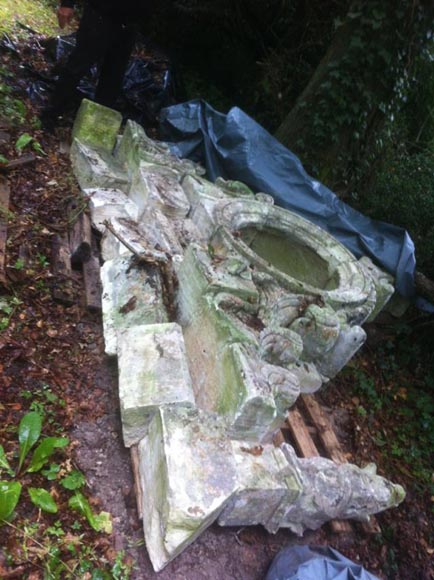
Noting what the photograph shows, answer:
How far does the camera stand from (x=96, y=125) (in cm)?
434

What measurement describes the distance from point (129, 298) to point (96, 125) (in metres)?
2.23

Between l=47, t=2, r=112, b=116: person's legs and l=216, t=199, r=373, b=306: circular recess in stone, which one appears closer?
l=216, t=199, r=373, b=306: circular recess in stone

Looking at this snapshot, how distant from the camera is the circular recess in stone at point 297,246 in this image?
3.63 metres

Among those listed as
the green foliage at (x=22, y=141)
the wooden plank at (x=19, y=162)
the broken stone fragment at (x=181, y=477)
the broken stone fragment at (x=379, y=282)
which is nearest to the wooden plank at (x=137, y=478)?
the broken stone fragment at (x=181, y=477)

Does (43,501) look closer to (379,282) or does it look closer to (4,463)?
(4,463)

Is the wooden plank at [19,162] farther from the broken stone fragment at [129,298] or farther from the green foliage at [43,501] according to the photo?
the green foliage at [43,501]

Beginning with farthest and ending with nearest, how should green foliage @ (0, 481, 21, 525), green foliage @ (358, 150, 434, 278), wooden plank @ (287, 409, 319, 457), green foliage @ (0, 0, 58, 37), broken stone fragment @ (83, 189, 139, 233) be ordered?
green foliage @ (0, 0, 58, 37) < green foliage @ (358, 150, 434, 278) < broken stone fragment @ (83, 189, 139, 233) < wooden plank @ (287, 409, 319, 457) < green foliage @ (0, 481, 21, 525)

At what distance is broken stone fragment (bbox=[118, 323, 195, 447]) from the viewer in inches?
91.6

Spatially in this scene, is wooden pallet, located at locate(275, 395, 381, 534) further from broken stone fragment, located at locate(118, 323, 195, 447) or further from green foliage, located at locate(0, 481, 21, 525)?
green foliage, located at locate(0, 481, 21, 525)

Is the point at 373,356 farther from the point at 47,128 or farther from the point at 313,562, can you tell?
the point at 47,128

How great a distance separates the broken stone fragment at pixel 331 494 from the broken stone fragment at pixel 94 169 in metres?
2.67

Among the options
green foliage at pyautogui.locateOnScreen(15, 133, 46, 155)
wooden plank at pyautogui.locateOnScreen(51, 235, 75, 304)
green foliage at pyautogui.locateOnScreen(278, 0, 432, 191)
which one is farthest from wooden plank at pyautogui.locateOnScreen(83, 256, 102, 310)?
green foliage at pyautogui.locateOnScreen(278, 0, 432, 191)

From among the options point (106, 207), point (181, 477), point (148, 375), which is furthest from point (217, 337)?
point (106, 207)

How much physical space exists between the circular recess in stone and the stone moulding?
0.01 m
